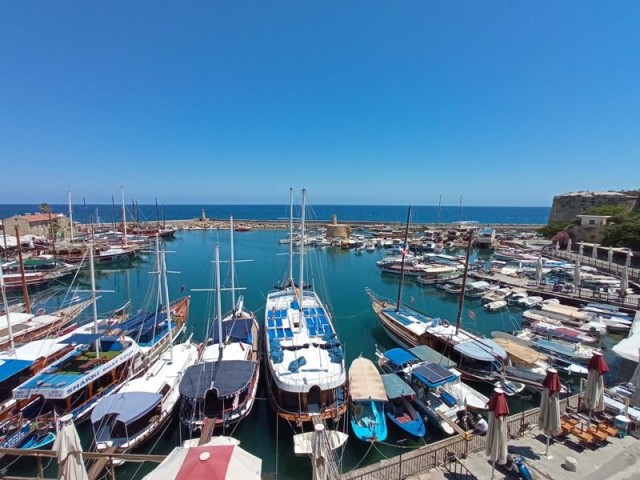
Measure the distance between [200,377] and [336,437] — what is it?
716 centimetres

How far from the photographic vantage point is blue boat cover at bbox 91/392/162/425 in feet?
46.0

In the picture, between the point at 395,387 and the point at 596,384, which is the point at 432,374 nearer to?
the point at 395,387

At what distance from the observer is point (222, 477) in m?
7.14

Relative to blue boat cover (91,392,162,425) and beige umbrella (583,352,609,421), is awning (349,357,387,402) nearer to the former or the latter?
beige umbrella (583,352,609,421)

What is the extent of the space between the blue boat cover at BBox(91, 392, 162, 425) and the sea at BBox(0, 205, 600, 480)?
213cm

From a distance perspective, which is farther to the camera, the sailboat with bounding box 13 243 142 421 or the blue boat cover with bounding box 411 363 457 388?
the blue boat cover with bounding box 411 363 457 388

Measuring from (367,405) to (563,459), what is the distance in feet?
27.0

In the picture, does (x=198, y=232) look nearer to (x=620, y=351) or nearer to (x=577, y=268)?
(x=577, y=268)

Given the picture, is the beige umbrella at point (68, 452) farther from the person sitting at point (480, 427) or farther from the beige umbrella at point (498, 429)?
the person sitting at point (480, 427)

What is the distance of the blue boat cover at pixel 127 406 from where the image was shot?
14012 millimetres

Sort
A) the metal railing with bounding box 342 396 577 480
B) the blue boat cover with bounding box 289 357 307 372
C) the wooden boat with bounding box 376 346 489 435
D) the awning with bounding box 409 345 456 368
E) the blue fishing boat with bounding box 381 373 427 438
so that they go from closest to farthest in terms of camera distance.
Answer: the metal railing with bounding box 342 396 577 480, the blue fishing boat with bounding box 381 373 427 438, the wooden boat with bounding box 376 346 489 435, the blue boat cover with bounding box 289 357 307 372, the awning with bounding box 409 345 456 368

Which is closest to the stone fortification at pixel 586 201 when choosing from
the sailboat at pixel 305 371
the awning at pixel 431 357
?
the awning at pixel 431 357

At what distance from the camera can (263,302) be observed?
3947 cm

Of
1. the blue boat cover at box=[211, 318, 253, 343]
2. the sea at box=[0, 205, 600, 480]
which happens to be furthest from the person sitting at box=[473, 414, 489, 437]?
the blue boat cover at box=[211, 318, 253, 343]
